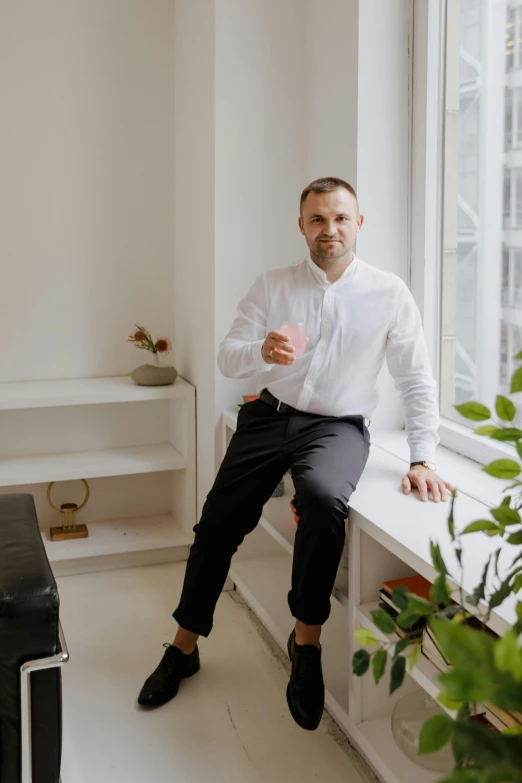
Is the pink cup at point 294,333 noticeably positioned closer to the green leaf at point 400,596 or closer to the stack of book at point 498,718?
the stack of book at point 498,718

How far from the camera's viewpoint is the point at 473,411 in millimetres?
759

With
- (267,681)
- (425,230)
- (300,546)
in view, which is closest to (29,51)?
(425,230)

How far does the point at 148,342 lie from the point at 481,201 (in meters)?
1.36

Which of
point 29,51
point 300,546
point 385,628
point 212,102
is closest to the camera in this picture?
point 385,628

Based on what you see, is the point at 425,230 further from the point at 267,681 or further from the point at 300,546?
the point at 267,681

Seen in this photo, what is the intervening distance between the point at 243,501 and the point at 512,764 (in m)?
1.67

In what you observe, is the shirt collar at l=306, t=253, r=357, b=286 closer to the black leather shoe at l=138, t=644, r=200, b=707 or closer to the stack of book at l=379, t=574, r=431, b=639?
the stack of book at l=379, t=574, r=431, b=639

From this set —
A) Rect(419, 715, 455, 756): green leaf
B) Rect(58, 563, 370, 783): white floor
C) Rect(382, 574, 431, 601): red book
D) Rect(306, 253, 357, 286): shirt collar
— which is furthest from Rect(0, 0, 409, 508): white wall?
Rect(419, 715, 455, 756): green leaf

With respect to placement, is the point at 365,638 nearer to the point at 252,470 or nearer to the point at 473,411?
the point at 473,411

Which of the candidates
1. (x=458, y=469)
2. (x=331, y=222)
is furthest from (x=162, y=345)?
(x=458, y=469)

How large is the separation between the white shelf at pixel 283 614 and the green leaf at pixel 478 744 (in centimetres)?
156

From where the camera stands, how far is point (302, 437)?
220 centimetres

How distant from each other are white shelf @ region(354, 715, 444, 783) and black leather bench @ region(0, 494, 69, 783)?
0.70m

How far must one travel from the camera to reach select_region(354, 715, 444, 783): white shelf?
1.80 metres
